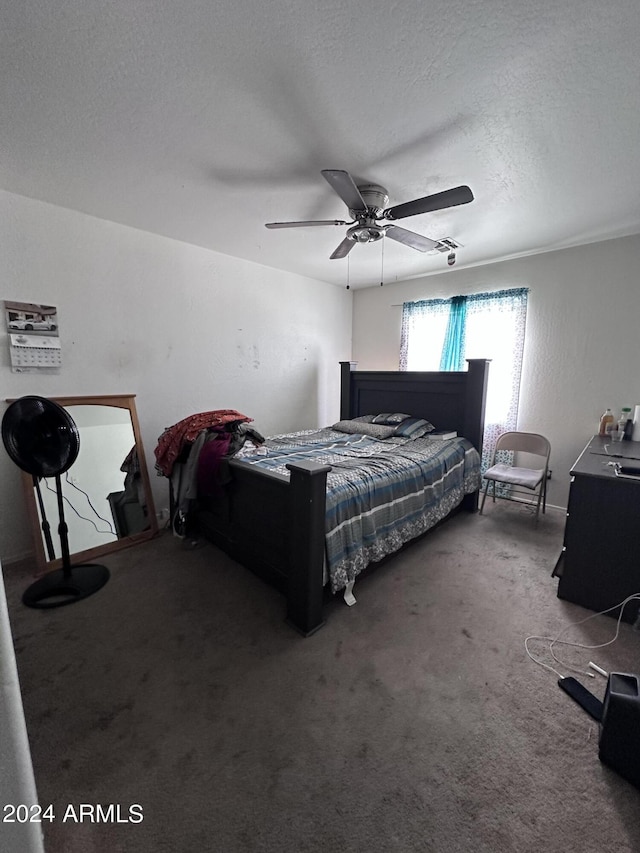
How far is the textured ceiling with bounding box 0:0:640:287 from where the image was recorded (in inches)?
44.5

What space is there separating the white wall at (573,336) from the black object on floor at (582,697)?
2227mm

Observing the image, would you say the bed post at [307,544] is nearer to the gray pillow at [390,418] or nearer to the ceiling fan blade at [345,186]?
the ceiling fan blade at [345,186]

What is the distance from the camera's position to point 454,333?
12.3 ft

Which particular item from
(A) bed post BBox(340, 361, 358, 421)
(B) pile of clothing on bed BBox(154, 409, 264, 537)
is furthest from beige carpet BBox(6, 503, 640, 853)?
(A) bed post BBox(340, 361, 358, 421)

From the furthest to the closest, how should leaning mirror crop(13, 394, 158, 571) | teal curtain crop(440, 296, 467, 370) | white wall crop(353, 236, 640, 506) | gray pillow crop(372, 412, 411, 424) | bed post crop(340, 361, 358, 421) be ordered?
bed post crop(340, 361, 358, 421) → teal curtain crop(440, 296, 467, 370) → gray pillow crop(372, 412, 411, 424) → white wall crop(353, 236, 640, 506) → leaning mirror crop(13, 394, 158, 571)

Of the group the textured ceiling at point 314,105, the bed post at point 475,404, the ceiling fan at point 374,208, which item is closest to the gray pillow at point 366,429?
the bed post at point 475,404

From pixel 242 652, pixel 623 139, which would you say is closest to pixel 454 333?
pixel 623 139

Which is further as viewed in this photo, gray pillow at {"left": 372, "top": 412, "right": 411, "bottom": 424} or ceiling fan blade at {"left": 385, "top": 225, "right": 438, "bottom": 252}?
gray pillow at {"left": 372, "top": 412, "right": 411, "bottom": 424}

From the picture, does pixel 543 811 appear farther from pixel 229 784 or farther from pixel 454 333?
pixel 454 333

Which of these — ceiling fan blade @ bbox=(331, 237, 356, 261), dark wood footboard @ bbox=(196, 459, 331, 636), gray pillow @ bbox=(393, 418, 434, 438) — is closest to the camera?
dark wood footboard @ bbox=(196, 459, 331, 636)

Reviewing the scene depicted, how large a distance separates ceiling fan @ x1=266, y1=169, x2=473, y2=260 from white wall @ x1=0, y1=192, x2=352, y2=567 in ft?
4.49

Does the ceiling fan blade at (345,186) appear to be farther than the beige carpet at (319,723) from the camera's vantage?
Yes

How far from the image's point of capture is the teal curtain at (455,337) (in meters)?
3.68

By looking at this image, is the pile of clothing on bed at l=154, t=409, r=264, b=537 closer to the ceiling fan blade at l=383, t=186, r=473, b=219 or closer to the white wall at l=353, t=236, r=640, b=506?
the ceiling fan blade at l=383, t=186, r=473, b=219
